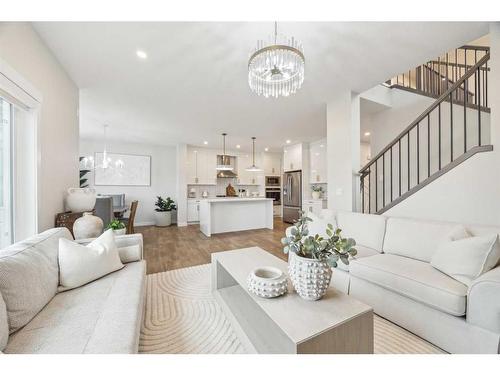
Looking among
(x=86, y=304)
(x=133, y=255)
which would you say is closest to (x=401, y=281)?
(x=86, y=304)

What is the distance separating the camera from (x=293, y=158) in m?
6.70

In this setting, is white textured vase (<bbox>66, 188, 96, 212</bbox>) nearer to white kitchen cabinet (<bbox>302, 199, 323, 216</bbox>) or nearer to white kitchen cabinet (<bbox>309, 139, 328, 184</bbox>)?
white kitchen cabinet (<bbox>302, 199, 323, 216</bbox>)

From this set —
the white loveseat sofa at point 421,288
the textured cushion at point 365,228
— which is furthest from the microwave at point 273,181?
the white loveseat sofa at point 421,288

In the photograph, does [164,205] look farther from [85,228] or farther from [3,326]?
[3,326]

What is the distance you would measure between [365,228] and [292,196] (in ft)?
14.0

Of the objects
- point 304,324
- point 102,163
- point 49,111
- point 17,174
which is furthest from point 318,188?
point 102,163

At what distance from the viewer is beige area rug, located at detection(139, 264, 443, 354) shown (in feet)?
4.55

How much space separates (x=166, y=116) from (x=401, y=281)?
4.32 meters

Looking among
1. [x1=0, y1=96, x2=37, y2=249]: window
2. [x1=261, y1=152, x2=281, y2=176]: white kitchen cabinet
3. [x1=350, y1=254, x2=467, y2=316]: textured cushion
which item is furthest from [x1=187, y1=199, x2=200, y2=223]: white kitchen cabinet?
[x1=350, y1=254, x2=467, y2=316]: textured cushion

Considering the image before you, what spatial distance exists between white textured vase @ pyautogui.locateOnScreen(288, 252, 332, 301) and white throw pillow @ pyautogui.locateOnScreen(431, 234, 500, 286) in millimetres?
1054

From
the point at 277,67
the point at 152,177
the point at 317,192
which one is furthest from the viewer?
the point at 152,177

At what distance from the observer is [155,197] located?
657 centimetres

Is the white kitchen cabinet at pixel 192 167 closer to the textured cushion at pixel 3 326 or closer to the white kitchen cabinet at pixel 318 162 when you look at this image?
the white kitchen cabinet at pixel 318 162
